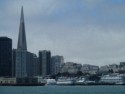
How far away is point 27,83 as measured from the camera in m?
200

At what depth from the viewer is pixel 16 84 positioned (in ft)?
654

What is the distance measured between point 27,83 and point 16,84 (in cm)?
540
